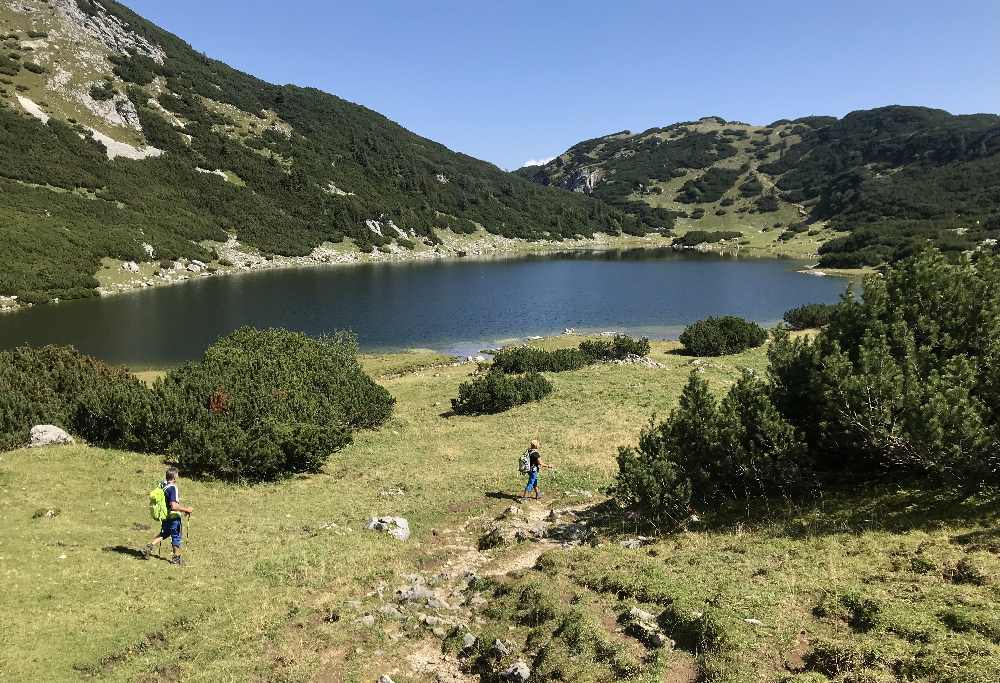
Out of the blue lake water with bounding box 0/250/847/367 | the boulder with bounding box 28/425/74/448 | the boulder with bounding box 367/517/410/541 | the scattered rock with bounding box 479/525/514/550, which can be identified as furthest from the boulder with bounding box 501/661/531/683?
the blue lake water with bounding box 0/250/847/367

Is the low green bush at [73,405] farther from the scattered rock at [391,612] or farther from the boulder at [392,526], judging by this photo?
the scattered rock at [391,612]

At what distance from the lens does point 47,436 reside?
22.5 meters

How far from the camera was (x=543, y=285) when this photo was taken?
114062 millimetres

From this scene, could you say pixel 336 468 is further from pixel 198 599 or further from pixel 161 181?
pixel 161 181

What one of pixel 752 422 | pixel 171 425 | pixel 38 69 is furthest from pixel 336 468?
pixel 38 69

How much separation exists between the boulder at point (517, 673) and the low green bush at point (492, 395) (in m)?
26.6

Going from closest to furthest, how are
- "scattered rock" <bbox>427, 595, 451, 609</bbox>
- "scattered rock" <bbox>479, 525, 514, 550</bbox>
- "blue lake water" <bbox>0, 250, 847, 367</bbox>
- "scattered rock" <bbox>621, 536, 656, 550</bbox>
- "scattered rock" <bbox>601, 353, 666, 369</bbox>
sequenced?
1. "scattered rock" <bbox>427, 595, 451, 609</bbox>
2. "scattered rock" <bbox>621, 536, 656, 550</bbox>
3. "scattered rock" <bbox>479, 525, 514, 550</bbox>
4. "scattered rock" <bbox>601, 353, 666, 369</bbox>
5. "blue lake water" <bbox>0, 250, 847, 367</bbox>

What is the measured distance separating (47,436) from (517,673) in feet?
70.2

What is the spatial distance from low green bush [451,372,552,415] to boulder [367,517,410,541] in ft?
59.0

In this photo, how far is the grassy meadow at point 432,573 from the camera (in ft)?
31.9

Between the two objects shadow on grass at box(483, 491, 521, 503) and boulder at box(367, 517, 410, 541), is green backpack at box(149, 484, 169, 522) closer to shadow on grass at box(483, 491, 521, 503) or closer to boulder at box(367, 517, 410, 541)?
boulder at box(367, 517, 410, 541)

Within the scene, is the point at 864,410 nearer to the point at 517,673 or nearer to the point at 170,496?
the point at 517,673

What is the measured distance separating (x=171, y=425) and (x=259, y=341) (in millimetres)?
11164

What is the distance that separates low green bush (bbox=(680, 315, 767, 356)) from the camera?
53125mm
